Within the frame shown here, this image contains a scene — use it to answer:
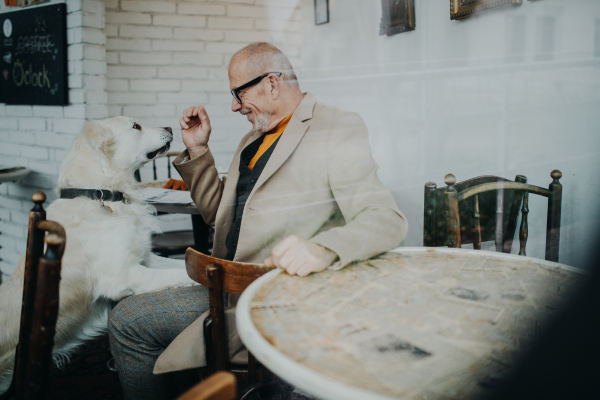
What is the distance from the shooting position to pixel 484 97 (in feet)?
6.74

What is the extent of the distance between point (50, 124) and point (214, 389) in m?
3.13

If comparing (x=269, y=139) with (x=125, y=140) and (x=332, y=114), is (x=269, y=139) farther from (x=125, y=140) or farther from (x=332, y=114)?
(x=125, y=140)

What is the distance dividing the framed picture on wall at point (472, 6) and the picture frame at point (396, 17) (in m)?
0.33

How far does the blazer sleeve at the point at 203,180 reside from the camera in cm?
168

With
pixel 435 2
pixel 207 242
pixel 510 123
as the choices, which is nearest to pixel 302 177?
pixel 510 123

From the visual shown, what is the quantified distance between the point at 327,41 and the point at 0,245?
306 cm

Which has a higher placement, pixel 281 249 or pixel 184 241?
pixel 281 249

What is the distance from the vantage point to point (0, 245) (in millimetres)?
3320

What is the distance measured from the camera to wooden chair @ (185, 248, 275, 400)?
3.12ft

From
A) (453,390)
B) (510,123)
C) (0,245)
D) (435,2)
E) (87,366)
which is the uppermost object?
(435,2)

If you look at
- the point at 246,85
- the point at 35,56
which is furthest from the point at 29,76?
the point at 246,85

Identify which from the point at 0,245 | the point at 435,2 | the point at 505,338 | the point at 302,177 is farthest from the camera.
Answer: the point at 0,245

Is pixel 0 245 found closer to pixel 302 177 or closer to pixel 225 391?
pixel 302 177

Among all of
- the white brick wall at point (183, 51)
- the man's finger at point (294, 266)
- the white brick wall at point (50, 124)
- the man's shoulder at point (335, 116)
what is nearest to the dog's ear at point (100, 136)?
the man's shoulder at point (335, 116)
